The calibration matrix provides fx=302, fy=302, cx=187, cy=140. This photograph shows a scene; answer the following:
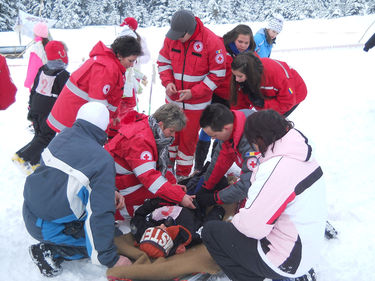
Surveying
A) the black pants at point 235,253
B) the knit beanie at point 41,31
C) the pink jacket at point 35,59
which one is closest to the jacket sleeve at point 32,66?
the pink jacket at point 35,59

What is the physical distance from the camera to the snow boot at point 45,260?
7.20 feet

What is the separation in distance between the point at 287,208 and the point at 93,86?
2.00 meters

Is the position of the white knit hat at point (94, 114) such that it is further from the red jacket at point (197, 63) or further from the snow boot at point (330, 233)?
the snow boot at point (330, 233)

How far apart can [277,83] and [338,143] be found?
6.30ft

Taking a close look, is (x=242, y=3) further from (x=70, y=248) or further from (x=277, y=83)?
(x=70, y=248)

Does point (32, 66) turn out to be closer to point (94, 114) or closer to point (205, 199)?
point (94, 114)

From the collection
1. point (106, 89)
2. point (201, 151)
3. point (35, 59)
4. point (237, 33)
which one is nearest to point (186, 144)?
point (201, 151)

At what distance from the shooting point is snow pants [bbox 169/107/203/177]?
11.3 ft

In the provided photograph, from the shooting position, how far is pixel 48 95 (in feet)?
11.1

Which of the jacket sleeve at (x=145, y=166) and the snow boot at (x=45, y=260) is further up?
the jacket sleeve at (x=145, y=166)

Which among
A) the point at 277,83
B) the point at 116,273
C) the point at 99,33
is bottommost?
the point at 99,33

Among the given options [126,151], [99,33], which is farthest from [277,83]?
[99,33]

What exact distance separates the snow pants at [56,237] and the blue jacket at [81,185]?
0.28 feet

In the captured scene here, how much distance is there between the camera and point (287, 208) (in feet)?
5.59
